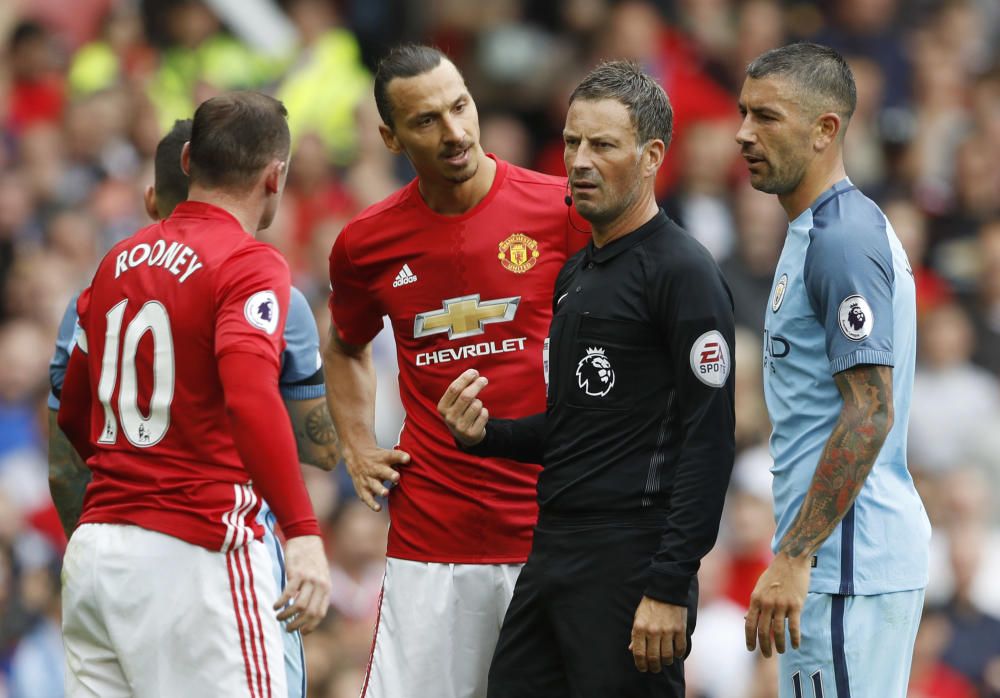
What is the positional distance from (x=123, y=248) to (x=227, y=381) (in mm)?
707

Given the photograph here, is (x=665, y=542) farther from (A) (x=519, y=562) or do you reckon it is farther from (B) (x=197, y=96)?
(B) (x=197, y=96)

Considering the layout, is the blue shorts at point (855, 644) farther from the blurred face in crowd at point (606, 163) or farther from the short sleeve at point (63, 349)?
the short sleeve at point (63, 349)

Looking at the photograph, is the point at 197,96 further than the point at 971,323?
Yes

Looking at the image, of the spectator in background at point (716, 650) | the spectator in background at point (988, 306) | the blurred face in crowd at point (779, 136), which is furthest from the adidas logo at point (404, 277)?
the spectator in background at point (988, 306)

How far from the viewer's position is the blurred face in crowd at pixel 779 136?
15.1ft

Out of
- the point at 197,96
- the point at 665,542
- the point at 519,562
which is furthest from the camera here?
the point at 197,96

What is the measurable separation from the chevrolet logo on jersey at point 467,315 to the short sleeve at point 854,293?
110 cm

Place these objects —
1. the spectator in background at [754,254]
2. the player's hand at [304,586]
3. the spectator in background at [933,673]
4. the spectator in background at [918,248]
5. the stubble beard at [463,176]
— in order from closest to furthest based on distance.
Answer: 1. the player's hand at [304,586]
2. the stubble beard at [463,176]
3. the spectator in background at [933,673]
4. the spectator in background at [754,254]
5. the spectator in background at [918,248]

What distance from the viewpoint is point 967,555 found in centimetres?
884

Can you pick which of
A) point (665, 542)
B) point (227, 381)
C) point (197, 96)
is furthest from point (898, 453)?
point (197, 96)

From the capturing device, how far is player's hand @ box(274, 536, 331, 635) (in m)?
4.43

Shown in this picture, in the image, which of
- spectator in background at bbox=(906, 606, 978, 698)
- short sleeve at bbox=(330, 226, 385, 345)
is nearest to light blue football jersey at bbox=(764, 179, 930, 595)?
short sleeve at bbox=(330, 226, 385, 345)

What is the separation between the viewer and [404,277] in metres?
5.34

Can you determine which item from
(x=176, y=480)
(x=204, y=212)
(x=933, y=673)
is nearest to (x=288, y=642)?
(x=176, y=480)
